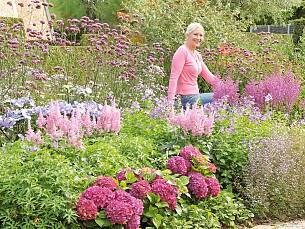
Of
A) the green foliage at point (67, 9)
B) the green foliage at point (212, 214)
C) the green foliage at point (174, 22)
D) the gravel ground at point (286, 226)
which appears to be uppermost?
the green foliage at point (174, 22)

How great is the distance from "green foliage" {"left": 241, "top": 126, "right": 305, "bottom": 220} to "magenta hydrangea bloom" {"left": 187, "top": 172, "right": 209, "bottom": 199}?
0.73 m

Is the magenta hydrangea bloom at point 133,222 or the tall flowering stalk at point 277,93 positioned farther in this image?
the tall flowering stalk at point 277,93

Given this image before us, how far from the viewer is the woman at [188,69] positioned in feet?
26.6

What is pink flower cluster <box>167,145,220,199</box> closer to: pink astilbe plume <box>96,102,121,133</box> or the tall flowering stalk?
pink astilbe plume <box>96,102,121,133</box>

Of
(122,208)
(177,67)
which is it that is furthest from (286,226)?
(177,67)

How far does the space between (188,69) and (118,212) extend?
441cm

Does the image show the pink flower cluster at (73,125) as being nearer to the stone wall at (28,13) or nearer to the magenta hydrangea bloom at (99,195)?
the magenta hydrangea bloom at (99,195)

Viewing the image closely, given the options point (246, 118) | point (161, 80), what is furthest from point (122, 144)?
point (161, 80)

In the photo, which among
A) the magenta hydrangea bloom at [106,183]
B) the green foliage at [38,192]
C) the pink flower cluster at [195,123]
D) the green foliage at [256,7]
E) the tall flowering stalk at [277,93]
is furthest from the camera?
the green foliage at [256,7]

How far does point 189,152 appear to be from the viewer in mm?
5371

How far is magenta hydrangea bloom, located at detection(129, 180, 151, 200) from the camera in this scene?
451 cm

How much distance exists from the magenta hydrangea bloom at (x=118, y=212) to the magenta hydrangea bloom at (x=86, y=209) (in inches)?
4.0

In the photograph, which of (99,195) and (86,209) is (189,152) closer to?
(99,195)

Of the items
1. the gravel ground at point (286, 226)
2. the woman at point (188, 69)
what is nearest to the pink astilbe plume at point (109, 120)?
the gravel ground at point (286, 226)
